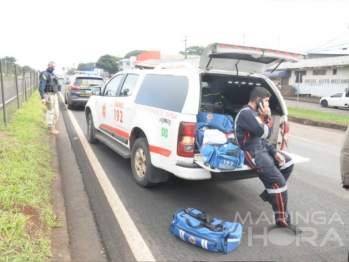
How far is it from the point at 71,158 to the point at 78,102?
8.33 m

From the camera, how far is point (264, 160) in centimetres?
373

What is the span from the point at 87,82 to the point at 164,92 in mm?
10986

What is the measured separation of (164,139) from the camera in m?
4.33

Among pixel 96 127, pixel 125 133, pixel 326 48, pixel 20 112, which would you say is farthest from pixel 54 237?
pixel 326 48

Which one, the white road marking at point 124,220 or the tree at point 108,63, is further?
the tree at point 108,63

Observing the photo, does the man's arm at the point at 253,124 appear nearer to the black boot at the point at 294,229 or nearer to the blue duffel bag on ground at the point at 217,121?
the blue duffel bag on ground at the point at 217,121

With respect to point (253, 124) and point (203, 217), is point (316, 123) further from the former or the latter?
point (203, 217)

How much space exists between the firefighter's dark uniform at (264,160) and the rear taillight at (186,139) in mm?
550

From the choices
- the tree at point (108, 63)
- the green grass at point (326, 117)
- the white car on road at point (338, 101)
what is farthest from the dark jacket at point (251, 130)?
the tree at point (108, 63)

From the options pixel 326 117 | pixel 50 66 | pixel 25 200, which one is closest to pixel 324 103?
pixel 326 117

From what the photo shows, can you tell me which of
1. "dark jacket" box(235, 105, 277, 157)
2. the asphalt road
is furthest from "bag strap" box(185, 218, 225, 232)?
"dark jacket" box(235, 105, 277, 157)

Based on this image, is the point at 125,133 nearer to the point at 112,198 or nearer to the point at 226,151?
the point at 112,198

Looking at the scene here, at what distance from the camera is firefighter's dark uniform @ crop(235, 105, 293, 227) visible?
368 cm

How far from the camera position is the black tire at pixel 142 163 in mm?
4753
